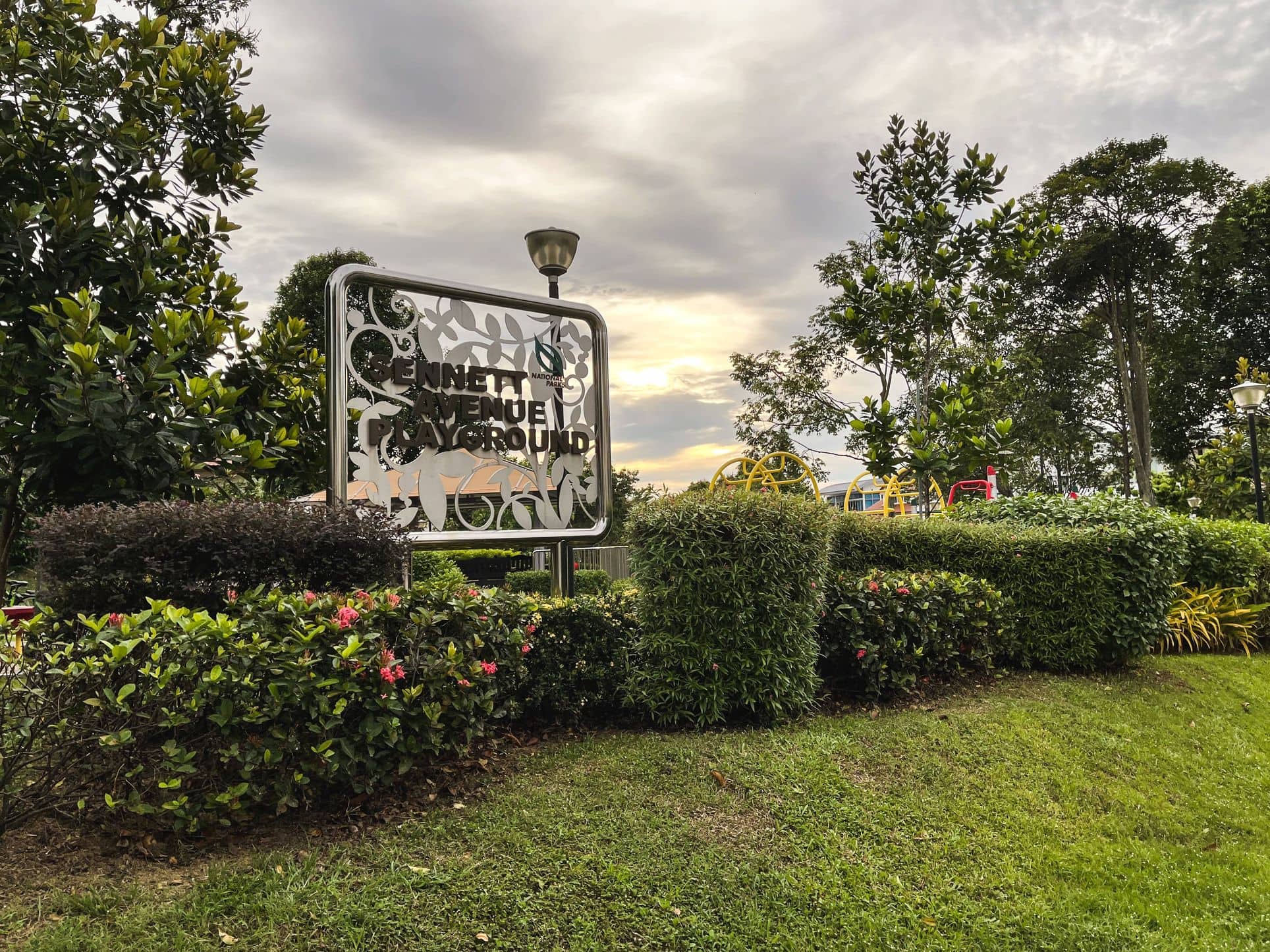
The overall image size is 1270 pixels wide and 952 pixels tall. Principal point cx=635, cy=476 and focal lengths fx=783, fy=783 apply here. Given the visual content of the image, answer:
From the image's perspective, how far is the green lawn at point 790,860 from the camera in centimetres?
253

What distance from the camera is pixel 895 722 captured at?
15.2 ft

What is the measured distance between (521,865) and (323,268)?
54.4ft

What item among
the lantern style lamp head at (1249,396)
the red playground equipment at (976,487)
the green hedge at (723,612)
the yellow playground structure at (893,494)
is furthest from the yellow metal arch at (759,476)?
the lantern style lamp head at (1249,396)

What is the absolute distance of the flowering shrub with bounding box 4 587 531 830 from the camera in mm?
2789

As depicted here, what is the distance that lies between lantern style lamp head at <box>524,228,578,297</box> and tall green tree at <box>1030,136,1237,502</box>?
22153 mm

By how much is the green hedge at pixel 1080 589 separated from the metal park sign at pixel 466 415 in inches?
87.2

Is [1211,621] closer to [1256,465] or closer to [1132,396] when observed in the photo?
[1256,465]

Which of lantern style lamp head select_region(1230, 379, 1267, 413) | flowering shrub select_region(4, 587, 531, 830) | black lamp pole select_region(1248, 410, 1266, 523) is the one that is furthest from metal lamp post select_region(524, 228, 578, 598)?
black lamp pole select_region(1248, 410, 1266, 523)

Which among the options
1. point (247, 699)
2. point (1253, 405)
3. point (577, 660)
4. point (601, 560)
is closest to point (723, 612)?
point (577, 660)

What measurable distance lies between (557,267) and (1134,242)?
979 inches

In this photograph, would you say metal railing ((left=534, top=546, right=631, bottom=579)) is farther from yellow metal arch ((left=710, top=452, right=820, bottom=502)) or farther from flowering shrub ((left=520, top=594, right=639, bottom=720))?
flowering shrub ((left=520, top=594, right=639, bottom=720))

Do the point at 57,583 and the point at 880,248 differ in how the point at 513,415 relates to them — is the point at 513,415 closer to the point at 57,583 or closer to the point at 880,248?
the point at 57,583

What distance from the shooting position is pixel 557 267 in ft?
21.3

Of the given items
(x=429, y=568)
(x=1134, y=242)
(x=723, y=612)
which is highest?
(x=1134, y=242)
